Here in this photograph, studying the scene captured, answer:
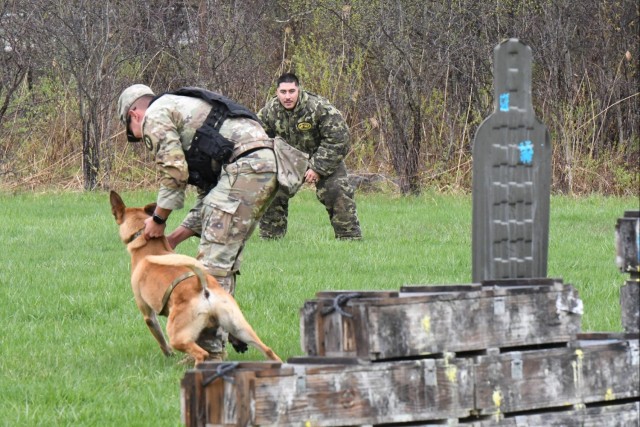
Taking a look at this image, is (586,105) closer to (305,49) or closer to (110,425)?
(305,49)

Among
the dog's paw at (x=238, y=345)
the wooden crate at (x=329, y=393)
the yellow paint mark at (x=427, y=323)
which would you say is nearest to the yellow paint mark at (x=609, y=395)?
the wooden crate at (x=329, y=393)

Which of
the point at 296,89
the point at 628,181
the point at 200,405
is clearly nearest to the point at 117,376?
the point at 200,405

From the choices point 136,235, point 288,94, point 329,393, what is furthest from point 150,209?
point 288,94

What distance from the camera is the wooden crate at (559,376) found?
4.63 metres

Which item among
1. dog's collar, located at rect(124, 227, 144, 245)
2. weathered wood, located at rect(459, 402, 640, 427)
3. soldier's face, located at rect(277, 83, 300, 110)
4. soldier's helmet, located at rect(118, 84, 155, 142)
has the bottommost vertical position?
weathered wood, located at rect(459, 402, 640, 427)

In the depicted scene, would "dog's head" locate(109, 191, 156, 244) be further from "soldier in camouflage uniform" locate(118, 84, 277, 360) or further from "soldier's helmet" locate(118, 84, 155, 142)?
"soldier's helmet" locate(118, 84, 155, 142)

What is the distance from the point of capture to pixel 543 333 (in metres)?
4.86

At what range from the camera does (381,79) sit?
20484 mm

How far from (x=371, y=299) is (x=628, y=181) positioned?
1477cm

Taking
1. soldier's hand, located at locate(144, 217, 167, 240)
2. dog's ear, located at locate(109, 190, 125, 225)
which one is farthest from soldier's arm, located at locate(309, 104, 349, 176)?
soldier's hand, located at locate(144, 217, 167, 240)

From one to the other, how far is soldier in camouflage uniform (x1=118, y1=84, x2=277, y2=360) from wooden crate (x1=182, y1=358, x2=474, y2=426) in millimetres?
2888

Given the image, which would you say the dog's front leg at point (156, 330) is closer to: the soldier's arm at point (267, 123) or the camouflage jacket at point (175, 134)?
the camouflage jacket at point (175, 134)

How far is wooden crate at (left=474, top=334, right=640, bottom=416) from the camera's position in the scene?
4633 mm

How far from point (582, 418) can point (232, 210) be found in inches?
127
